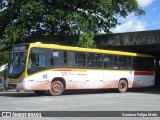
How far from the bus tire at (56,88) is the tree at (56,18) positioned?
735 cm

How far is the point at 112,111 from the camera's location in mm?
14578

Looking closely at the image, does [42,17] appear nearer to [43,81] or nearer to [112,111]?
[43,81]

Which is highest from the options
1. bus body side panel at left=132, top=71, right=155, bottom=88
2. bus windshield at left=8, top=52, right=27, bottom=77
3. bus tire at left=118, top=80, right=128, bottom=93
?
bus windshield at left=8, top=52, right=27, bottom=77

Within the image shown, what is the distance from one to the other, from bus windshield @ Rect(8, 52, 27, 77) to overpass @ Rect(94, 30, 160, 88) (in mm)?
10118

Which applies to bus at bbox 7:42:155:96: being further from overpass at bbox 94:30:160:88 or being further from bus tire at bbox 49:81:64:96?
overpass at bbox 94:30:160:88

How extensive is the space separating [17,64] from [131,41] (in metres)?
10.4

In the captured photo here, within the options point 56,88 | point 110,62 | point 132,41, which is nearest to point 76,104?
point 56,88

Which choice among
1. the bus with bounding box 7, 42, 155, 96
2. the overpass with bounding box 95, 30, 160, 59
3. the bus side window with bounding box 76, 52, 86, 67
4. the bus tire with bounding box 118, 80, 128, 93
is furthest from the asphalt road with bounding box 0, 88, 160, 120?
the overpass with bounding box 95, 30, 160, 59

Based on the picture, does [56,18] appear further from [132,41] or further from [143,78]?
[143,78]

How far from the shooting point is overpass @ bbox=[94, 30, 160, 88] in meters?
28.3

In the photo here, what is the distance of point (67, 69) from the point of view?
23.4 meters

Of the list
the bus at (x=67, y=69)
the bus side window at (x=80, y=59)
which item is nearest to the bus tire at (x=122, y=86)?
the bus at (x=67, y=69)

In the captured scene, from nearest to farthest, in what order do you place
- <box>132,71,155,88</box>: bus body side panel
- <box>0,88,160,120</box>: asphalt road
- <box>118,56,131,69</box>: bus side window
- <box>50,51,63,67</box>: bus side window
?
<box>0,88,160,120</box>: asphalt road, <box>50,51,63,67</box>: bus side window, <box>118,56,131,69</box>: bus side window, <box>132,71,155,88</box>: bus body side panel

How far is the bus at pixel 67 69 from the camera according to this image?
21.7 m
